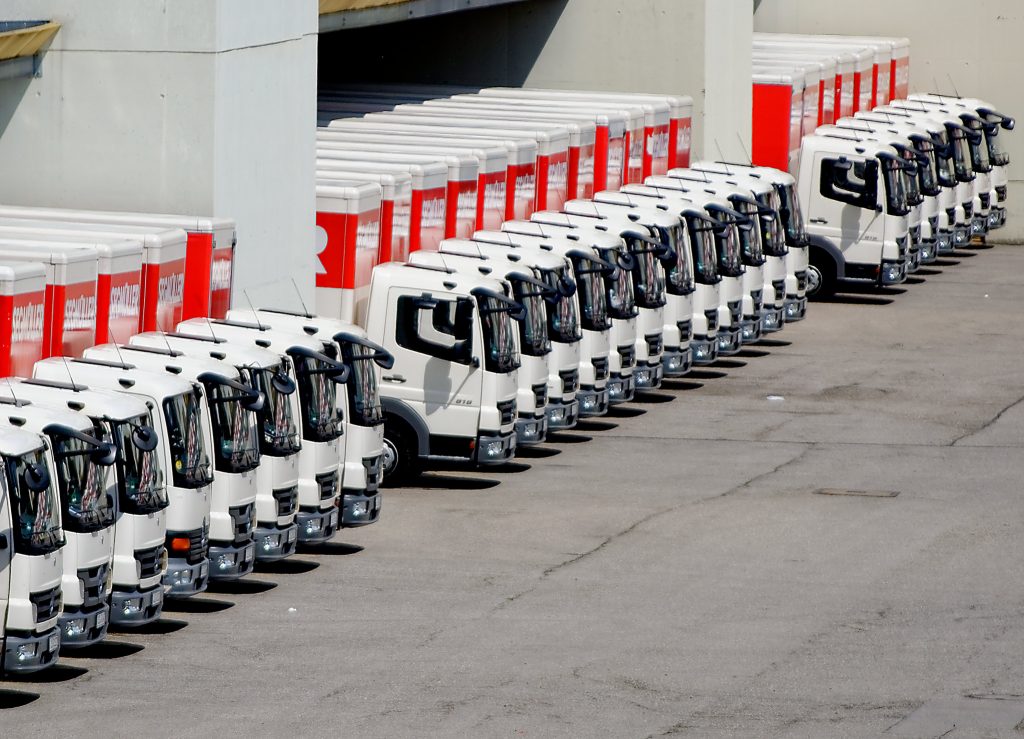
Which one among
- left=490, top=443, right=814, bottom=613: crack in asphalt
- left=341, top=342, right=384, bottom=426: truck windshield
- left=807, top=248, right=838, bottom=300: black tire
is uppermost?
left=341, top=342, right=384, bottom=426: truck windshield

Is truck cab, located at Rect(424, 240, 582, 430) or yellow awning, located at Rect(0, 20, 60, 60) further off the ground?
yellow awning, located at Rect(0, 20, 60, 60)

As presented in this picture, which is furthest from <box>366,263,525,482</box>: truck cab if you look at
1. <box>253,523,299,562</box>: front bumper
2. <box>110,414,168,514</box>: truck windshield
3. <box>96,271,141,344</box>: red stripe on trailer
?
<box>110,414,168,514</box>: truck windshield

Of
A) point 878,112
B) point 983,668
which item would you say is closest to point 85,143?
point 983,668

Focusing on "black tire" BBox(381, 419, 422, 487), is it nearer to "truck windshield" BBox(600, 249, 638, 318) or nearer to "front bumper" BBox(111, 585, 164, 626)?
"truck windshield" BBox(600, 249, 638, 318)

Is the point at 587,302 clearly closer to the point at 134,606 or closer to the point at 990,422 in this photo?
the point at 990,422

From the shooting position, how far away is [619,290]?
96.8ft

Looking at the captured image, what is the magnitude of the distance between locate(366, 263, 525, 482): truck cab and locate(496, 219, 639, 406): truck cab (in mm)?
3024

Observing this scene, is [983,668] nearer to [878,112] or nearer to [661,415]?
[661,415]

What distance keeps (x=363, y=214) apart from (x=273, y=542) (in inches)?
270

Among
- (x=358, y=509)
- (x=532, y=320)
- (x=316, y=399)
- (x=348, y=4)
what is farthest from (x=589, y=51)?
(x=316, y=399)

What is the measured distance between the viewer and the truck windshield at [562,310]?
2745cm

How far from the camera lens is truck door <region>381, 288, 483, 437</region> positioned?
2580cm

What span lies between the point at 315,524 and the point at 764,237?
50.4ft

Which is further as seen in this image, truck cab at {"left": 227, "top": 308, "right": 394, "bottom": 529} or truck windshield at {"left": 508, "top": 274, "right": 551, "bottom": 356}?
truck windshield at {"left": 508, "top": 274, "right": 551, "bottom": 356}
